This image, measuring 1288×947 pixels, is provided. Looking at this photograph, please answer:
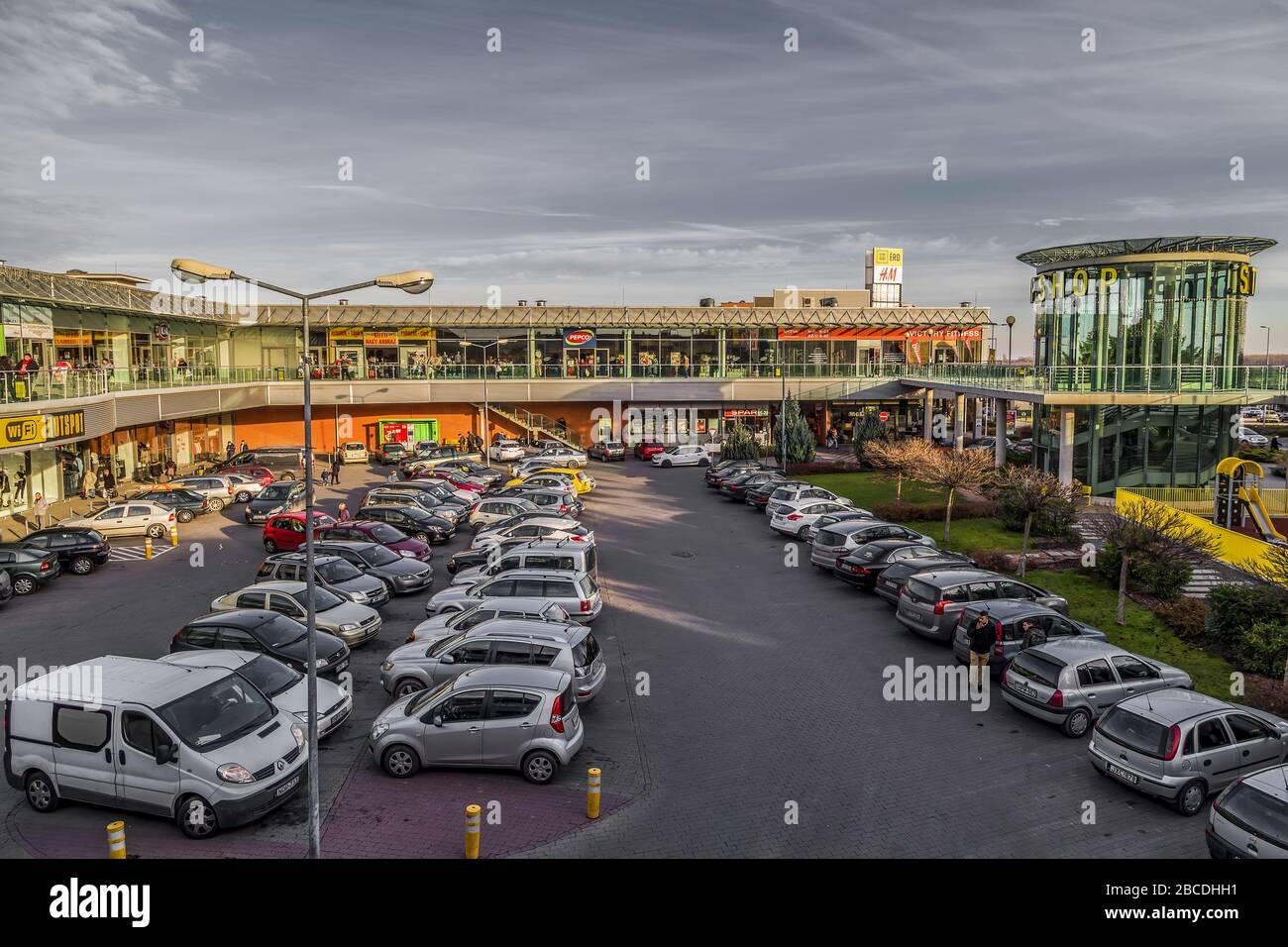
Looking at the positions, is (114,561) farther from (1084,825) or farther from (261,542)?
(1084,825)

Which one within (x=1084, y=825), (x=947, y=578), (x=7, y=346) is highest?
(x=7, y=346)

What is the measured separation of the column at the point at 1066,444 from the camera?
31344 millimetres

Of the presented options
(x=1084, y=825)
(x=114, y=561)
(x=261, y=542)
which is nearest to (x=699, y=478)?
(x=261, y=542)

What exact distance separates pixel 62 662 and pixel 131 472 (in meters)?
26.3

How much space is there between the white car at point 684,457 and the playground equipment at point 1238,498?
25.5m

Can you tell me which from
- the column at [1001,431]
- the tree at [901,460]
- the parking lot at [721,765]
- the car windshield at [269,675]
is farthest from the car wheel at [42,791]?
the column at [1001,431]

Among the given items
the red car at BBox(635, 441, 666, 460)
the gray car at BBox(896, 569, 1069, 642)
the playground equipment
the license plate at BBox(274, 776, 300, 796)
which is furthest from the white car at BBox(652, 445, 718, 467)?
the license plate at BBox(274, 776, 300, 796)

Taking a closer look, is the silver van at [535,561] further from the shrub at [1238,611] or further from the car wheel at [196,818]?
the shrub at [1238,611]

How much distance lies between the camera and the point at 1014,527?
2820 centimetres

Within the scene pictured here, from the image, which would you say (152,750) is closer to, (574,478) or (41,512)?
(41,512)

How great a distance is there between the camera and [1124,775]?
1196cm

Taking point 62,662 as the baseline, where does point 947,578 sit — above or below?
above

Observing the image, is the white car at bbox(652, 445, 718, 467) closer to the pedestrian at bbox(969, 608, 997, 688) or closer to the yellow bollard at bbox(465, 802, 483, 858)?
the pedestrian at bbox(969, 608, 997, 688)

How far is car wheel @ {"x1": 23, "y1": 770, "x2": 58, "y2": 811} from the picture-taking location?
440 inches
